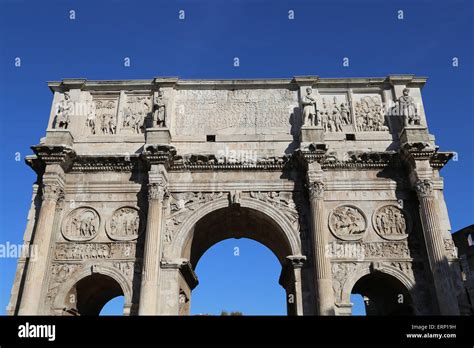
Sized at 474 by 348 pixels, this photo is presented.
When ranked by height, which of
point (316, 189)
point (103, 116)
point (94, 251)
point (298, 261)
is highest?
point (103, 116)

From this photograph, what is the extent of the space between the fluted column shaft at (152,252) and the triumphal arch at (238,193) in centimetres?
3

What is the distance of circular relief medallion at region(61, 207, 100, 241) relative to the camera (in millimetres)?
13703

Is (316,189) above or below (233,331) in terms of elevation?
above

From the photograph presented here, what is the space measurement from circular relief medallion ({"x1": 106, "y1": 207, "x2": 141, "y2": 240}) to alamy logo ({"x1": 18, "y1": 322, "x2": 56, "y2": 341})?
213 inches

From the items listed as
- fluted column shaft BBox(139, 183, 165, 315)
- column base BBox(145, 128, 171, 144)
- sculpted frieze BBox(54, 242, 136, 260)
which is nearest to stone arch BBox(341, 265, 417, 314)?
fluted column shaft BBox(139, 183, 165, 315)

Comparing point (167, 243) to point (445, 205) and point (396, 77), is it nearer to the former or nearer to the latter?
point (445, 205)

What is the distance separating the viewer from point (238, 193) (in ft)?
46.0

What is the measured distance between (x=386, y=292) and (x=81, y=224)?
10172 millimetres

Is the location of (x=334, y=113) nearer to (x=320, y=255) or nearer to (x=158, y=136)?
(x=320, y=255)

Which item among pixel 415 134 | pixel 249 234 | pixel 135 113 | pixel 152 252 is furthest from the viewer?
pixel 249 234

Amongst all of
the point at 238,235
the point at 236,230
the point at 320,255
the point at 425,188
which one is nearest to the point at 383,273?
the point at 320,255

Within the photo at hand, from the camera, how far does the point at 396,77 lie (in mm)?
15703

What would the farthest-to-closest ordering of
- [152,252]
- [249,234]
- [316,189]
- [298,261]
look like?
[249,234], [316,189], [298,261], [152,252]

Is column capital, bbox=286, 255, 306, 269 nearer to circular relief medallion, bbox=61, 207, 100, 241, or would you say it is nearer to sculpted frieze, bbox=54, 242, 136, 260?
sculpted frieze, bbox=54, 242, 136, 260
